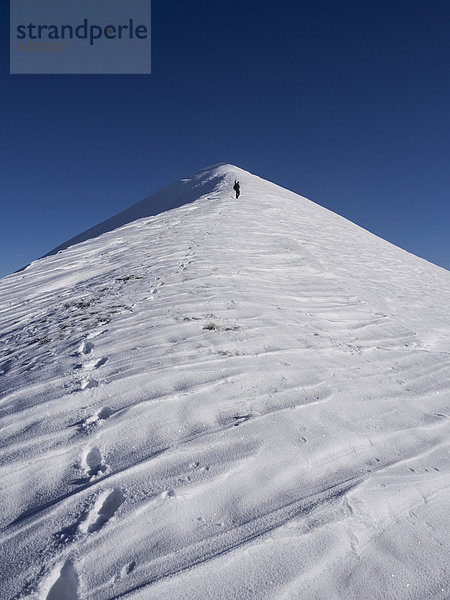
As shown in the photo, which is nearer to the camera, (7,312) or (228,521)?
(228,521)

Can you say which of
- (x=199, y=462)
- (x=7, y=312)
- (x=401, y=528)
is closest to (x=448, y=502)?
(x=401, y=528)

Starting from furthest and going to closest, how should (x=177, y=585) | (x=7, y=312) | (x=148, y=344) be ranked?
(x=7, y=312) < (x=148, y=344) < (x=177, y=585)

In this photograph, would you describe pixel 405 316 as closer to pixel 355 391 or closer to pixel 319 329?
pixel 319 329

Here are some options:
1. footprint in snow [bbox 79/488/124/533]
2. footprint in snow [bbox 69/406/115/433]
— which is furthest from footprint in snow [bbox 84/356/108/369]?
footprint in snow [bbox 79/488/124/533]

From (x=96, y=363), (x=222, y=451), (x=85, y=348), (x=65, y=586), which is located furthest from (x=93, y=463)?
(x=85, y=348)

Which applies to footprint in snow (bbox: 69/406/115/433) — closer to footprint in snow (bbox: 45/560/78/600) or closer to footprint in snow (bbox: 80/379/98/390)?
footprint in snow (bbox: 80/379/98/390)

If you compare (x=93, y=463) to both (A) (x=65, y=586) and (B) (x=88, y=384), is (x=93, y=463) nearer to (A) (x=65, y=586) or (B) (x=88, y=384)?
(A) (x=65, y=586)

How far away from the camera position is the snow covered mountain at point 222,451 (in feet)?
6.34

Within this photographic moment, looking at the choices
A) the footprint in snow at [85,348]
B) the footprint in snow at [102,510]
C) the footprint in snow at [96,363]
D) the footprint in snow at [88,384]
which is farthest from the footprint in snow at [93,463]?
the footprint in snow at [85,348]

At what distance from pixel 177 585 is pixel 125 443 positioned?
44.2 inches

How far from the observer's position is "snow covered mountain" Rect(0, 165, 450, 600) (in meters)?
1.93

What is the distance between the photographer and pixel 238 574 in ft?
6.25

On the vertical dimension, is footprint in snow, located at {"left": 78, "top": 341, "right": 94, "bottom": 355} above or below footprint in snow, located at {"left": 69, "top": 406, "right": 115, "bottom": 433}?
above

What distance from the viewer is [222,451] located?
2695 mm
